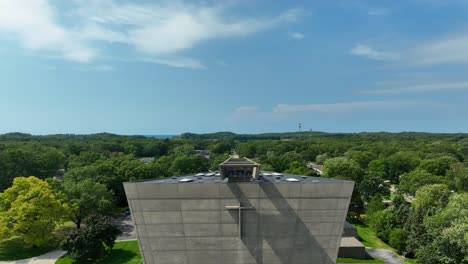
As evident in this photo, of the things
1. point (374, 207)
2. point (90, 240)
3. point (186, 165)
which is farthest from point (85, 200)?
point (374, 207)

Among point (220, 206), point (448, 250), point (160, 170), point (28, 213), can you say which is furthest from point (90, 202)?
point (448, 250)

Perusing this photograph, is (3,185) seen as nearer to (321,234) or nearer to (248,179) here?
(248,179)

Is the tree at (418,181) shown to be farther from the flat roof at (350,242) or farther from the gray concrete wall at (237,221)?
the gray concrete wall at (237,221)

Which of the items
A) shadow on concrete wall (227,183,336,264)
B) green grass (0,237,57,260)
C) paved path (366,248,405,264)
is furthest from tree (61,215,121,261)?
paved path (366,248,405,264)

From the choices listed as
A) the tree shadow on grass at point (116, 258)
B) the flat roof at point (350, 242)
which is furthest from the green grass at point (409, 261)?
the tree shadow on grass at point (116, 258)

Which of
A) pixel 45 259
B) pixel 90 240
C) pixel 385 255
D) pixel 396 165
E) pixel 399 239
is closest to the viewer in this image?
pixel 90 240

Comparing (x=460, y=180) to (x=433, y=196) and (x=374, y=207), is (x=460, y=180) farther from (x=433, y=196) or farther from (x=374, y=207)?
(x=374, y=207)
